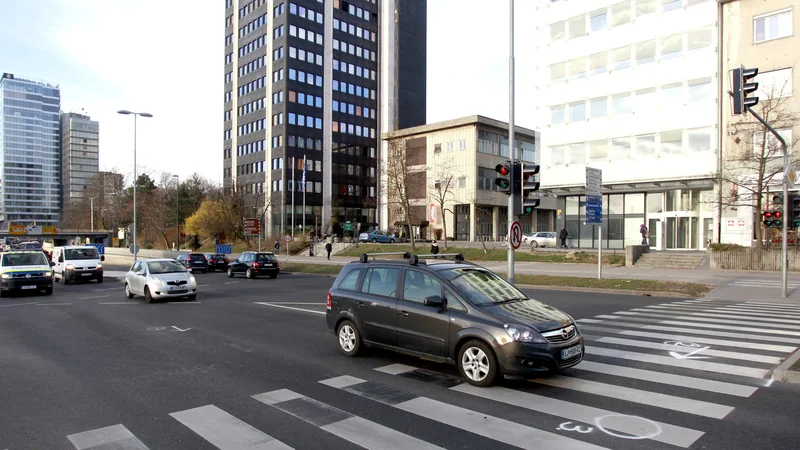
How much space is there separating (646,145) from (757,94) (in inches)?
292

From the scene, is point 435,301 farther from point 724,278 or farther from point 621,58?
point 621,58

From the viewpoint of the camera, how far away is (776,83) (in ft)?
101

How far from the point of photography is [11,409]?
5.77m

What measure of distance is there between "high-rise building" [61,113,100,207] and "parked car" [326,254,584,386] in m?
164

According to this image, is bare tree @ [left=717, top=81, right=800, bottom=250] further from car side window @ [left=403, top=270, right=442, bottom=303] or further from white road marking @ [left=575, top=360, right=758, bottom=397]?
car side window @ [left=403, top=270, right=442, bottom=303]

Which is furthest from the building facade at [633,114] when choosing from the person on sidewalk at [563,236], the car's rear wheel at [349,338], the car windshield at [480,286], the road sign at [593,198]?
the car's rear wheel at [349,338]

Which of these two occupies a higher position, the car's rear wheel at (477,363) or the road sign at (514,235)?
the road sign at (514,235)

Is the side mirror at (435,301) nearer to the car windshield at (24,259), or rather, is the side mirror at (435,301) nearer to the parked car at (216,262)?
the car windshield at (24,259)

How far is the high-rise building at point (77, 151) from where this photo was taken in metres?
147

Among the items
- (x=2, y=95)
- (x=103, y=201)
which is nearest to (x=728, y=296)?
(x=103, y=201)

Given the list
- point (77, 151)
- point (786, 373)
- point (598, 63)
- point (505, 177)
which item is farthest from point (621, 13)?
point (77, 151)

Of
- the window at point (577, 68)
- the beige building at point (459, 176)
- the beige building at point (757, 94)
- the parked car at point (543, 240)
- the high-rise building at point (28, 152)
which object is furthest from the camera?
the high-rise building at point (28, 152)

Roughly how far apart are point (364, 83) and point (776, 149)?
Answer: 68739 millimetres

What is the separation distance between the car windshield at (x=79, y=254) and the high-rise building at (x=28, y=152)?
452 feet
